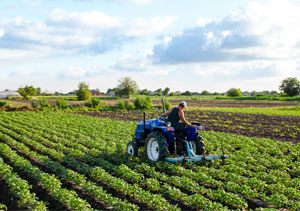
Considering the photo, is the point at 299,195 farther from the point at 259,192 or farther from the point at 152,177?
the point at 152,177

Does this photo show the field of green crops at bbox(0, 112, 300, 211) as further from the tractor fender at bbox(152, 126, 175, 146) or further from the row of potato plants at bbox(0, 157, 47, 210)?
the tractor fender at bbox(152, 126, 175, 146)

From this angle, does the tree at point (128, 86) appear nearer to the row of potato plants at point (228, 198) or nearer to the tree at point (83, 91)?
the tree at point (83, 91)

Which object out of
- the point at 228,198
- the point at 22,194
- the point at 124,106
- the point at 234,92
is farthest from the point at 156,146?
the point at 234,92

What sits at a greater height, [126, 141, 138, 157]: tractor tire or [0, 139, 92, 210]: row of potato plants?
[126, 141, 138, 157]: tractor tire

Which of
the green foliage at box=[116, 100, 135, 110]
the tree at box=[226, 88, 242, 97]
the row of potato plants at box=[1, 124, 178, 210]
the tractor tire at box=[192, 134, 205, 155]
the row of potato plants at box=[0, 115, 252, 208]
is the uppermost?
the tree at box=[226, 88, 242, 97]

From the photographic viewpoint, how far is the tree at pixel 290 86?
8944 cm

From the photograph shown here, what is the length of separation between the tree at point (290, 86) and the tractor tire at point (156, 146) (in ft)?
302

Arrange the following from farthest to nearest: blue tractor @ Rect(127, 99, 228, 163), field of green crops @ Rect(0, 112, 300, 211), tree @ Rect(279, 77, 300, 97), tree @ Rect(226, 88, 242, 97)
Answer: tree @ Rect(226, 88, 242, 97), tree @ Rect(279, 77, 300, 97), blue tractor @ Rect(127, 99, 228, 163), field of green crops @ Rect(0, 112, 300, 211)

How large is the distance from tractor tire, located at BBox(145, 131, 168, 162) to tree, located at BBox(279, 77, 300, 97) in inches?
3621

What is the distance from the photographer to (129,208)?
6164mm

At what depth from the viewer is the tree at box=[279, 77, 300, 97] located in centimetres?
8944

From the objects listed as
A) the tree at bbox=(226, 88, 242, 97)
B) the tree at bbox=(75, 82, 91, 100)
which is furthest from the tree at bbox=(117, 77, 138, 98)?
the tree at bbox=(226, 88, 242, 97)

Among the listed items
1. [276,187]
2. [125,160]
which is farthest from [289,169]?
[125,160]

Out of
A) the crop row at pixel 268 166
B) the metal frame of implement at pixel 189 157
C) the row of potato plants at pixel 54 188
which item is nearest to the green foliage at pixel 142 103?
the crop row at pixel 268 166
